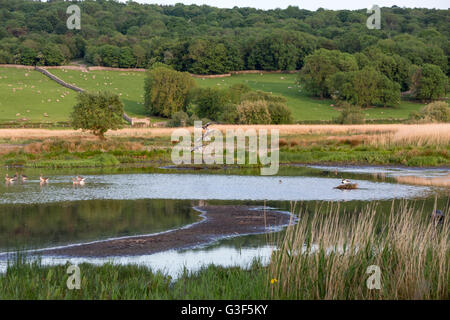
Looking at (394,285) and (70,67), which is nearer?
(394,285)

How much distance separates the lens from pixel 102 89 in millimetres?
95125

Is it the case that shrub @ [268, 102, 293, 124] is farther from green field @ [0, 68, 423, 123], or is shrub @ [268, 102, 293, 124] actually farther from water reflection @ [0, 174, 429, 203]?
water reflection @ [0, 174, 429, 203]

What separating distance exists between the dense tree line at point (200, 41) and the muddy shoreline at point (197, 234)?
318 feet

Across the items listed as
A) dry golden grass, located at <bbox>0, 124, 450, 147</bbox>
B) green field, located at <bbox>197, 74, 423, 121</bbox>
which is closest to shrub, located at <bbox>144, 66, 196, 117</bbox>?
green field, located at <bbox>197, 74, 423, 121</bbox>

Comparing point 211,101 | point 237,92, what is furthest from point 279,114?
point 237,92

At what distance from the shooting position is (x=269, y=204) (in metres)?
22.5

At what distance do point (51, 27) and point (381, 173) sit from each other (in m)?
139

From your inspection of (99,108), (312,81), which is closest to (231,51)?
(312,81)

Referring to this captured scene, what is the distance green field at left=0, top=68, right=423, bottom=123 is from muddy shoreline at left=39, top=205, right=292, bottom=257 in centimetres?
5854

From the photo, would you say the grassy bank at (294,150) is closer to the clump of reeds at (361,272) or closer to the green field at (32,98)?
the clump of reeds at (361,272)

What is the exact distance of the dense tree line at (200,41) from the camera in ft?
393

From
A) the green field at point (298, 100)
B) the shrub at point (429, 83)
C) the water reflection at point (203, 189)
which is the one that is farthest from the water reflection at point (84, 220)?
the shrub at point (429, 83)

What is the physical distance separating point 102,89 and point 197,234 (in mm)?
81458
